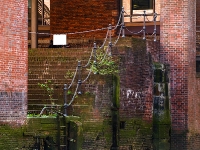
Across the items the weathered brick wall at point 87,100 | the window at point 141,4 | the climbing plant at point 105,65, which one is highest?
the window at point 141,4

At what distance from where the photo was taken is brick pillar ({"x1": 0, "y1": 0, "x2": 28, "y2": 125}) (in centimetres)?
1792

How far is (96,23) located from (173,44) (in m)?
5.48

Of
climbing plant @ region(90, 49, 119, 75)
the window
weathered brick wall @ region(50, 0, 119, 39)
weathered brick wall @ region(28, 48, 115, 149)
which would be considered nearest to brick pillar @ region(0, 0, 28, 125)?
weathered brick wall @ region(28, 48, 115, 149)

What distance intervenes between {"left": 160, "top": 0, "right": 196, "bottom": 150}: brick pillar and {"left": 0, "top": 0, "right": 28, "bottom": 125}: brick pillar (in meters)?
5.85

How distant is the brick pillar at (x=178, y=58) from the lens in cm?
2277

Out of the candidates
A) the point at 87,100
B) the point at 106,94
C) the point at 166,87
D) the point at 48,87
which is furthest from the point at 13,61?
the point at 166,87

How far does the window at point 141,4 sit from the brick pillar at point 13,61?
436 inches

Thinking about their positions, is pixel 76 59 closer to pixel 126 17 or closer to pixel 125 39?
pixel 125 39

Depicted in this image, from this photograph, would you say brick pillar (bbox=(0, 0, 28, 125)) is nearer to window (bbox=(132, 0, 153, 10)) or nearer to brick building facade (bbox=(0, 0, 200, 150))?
brick building facade (bbox=(0, 0, 200, 150))

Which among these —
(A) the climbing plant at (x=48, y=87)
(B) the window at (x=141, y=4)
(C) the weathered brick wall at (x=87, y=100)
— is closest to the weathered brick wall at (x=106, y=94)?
(C) the weathered brick wall at (x=87, y=100)

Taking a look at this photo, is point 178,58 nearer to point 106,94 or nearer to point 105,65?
point 105,65

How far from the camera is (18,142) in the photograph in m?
18.0

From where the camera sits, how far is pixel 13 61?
18156mm

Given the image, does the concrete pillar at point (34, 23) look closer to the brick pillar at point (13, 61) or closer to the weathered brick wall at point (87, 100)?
the weathered brick wall at point (87, 100)
